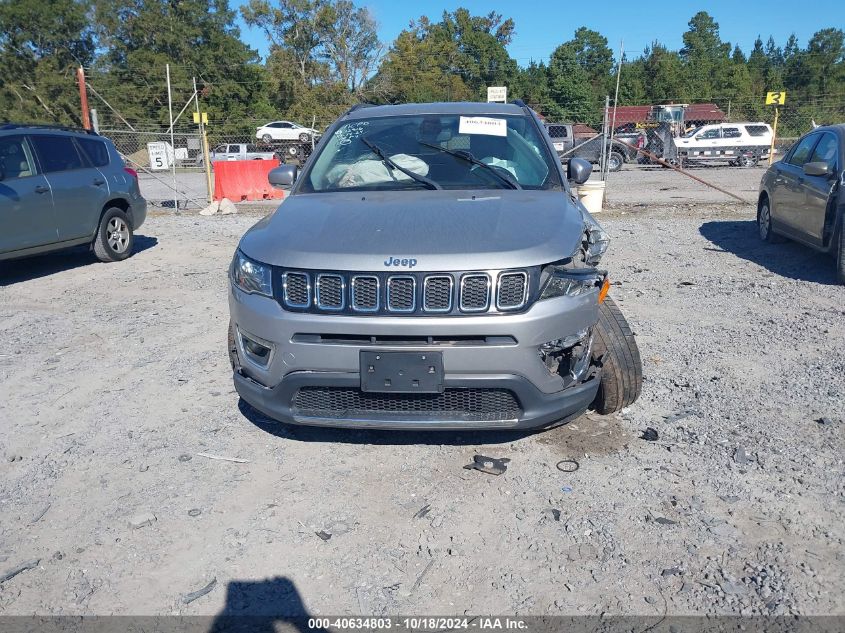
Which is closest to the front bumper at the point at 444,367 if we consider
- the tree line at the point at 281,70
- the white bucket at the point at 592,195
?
the white bucket at the point at 592,195

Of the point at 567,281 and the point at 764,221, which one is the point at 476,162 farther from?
the point at 764,221

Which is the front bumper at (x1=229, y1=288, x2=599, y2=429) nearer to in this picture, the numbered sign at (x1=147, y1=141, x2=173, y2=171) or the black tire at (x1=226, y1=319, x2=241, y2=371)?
the black tire at (x1=226, y1=319, x2=241, y2=371)

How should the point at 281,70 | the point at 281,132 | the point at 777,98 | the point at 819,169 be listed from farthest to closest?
the point at 281,70
the point at 281,132
the point at 777,98
the point at 819,169

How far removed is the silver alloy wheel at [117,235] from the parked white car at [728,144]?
24496mm

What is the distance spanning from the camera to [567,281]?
3.44 metres

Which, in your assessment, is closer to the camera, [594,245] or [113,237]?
[594,245]

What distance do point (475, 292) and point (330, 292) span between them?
683mm

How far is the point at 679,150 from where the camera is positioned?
95.0ft

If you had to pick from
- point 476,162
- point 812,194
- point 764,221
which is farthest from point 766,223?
point 476,162

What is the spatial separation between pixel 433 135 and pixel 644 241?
667cm

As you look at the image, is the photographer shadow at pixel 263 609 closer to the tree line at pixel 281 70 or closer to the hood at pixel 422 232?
the hood at pixel 422 232

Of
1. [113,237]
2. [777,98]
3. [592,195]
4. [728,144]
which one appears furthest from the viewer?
[728,144]

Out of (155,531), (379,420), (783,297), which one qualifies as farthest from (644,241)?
(155,531)

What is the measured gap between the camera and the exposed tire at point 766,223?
9.92 m
